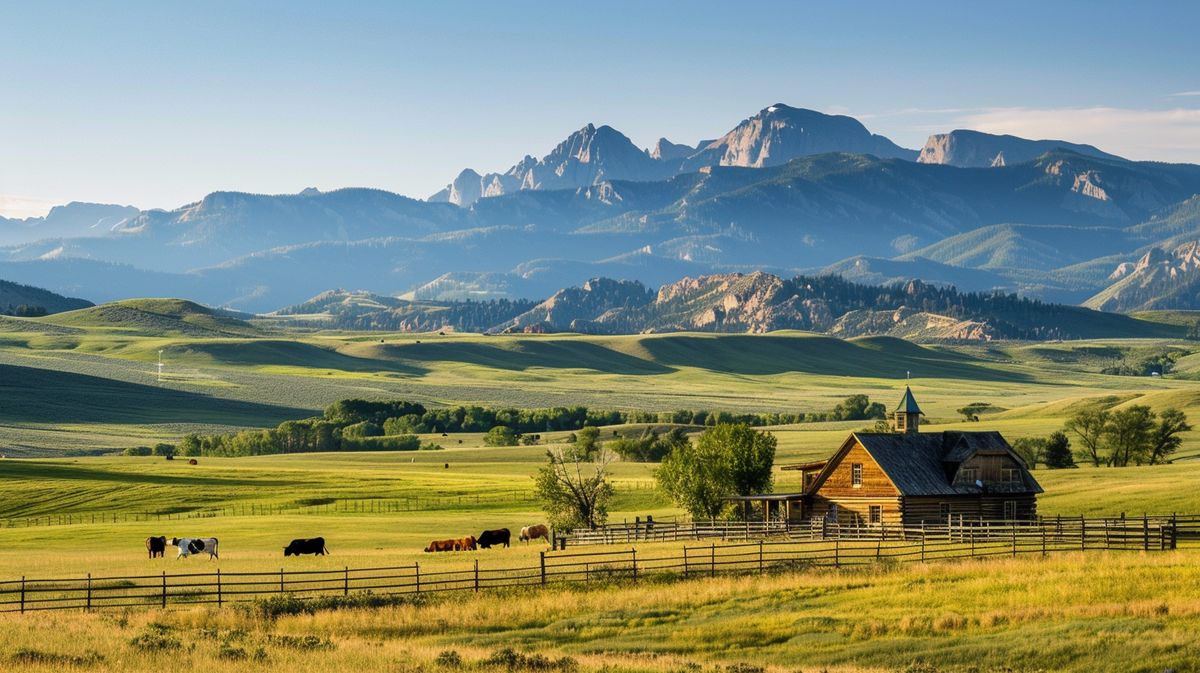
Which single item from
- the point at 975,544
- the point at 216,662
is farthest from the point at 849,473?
the point at 216,662

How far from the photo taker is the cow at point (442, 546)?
64.8 meters

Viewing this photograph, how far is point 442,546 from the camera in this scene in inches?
2576

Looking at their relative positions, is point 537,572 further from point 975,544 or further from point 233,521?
point 233,521

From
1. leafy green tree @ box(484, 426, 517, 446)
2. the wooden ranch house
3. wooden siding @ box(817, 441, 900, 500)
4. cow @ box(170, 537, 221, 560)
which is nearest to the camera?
cow @ box(170, 537, 221, 560)

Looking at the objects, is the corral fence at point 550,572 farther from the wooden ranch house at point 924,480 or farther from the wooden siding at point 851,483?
the wooden siding at point 851,483

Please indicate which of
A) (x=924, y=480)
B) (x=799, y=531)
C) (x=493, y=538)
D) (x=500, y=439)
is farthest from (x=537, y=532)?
(x=500, y=439)

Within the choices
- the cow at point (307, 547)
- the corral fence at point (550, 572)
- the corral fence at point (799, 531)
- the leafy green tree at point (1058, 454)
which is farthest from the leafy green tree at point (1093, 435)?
the cow at point (307, 547)

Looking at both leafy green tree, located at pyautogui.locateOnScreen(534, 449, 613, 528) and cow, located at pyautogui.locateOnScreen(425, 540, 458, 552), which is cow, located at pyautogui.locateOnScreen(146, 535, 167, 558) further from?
leafy green tree, located at pyautogui.locateOnScreen(534, 449, 613, 528)

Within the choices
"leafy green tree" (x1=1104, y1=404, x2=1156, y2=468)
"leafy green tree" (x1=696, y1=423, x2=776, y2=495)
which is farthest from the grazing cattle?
"leafy green tree" (x1=1104, y1=404, x2=1156, y2=468)

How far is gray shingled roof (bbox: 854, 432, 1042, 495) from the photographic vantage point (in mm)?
71438

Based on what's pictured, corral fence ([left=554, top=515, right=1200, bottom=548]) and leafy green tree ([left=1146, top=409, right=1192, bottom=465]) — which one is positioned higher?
leafy green tree ([left=1146, top=409, right=1192, bottom=465])

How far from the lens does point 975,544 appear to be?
192ft

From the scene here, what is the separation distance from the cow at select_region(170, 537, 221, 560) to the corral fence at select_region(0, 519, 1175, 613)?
9883 mm

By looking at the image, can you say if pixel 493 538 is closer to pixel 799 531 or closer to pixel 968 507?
pixel 799 531
